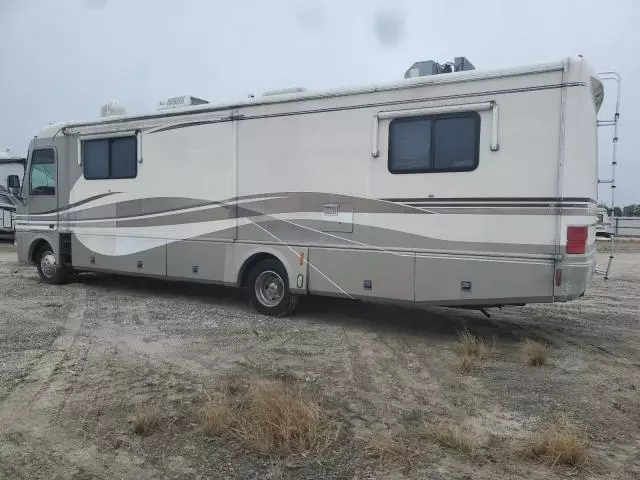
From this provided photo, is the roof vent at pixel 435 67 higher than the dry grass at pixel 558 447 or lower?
higher

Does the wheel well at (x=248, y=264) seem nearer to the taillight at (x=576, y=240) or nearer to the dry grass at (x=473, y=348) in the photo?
the dry grass at (x=473, y=348)

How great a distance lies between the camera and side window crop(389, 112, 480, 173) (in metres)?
6.43

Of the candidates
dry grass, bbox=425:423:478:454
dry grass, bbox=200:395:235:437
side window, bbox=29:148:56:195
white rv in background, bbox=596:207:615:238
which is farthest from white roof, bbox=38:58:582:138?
dry grass, bbox=200:395:235:437

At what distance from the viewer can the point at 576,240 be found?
6004 mm

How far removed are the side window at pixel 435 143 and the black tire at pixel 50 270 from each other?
7.14 metres

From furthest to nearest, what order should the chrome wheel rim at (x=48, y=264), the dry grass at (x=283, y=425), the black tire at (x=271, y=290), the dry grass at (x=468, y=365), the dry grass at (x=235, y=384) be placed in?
1. the chrome wheel rim at (x=48, y=264)
2. the black tire at (x=271, y=290)
3. the dry grass at (x=468, y=365)
4. the dry grass at (x=235, y=384)
5. the dry grass at (x=283, y=425)

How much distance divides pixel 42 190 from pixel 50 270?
61.8 inches

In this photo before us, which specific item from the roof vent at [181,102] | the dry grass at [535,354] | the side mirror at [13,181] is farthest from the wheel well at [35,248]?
the dry grass at [535,354]

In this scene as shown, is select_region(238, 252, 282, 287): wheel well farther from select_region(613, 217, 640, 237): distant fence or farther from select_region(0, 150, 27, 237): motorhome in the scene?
select_region(613, 217, 640, 237): distant fence

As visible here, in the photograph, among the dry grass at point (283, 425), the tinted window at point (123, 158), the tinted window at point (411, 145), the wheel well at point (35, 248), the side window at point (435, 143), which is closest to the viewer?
the dry grass at point (283, 425)

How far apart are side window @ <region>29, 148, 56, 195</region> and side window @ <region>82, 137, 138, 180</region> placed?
39.6 inches

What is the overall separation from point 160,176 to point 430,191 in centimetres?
457

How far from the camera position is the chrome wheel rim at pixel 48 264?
10.8m

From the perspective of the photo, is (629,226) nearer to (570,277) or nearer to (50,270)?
(570,277)
